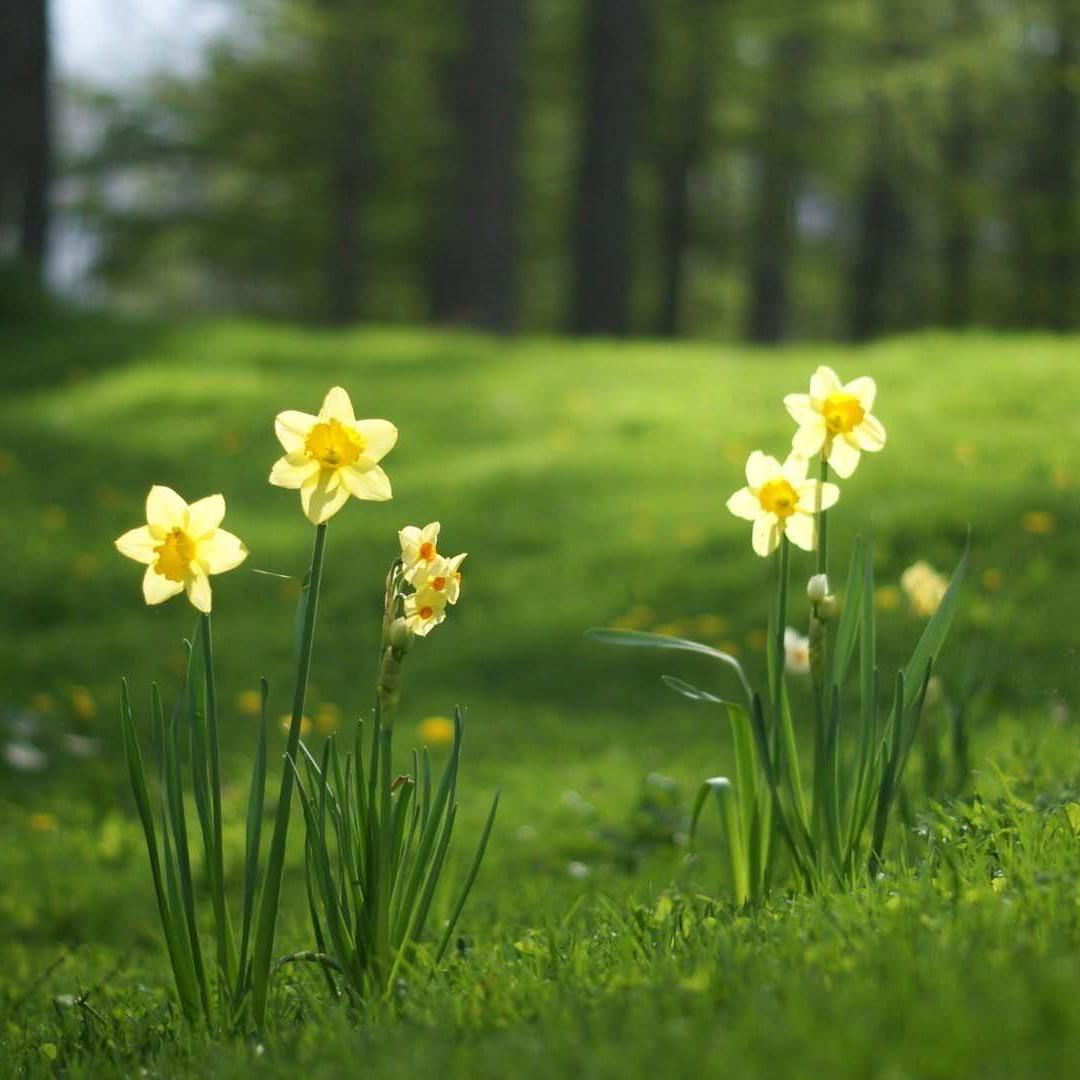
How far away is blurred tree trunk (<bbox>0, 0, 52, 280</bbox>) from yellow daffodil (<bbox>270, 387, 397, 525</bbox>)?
34.3 feet

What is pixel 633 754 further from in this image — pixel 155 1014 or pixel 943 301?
pixel 943 301

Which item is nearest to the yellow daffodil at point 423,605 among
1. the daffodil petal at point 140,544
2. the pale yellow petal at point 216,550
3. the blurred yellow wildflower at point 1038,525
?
the pale yellow petal at point 216,550

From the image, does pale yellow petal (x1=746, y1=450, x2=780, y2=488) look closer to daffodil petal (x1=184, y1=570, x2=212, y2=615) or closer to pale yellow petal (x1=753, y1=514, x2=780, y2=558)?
pale yellow petal (x1=753, y1=514, x2=780, y2=558)

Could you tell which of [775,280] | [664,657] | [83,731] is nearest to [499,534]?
[664,657]

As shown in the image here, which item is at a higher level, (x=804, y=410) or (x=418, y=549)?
(x=804, y=410)

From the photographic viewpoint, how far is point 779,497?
2078mm

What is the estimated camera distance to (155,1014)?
2117 millimetres

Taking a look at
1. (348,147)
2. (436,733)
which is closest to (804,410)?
(436,733)

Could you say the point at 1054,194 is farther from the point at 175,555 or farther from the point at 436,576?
the point at 175,555

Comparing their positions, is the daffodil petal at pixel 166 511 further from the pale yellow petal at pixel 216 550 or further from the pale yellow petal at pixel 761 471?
the pale yellow petal at pixel 761 471

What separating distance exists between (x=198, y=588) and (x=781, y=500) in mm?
822

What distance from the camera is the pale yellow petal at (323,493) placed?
188 cm

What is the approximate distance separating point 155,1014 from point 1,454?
6182 millimetres

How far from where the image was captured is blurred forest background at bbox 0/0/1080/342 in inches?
480
